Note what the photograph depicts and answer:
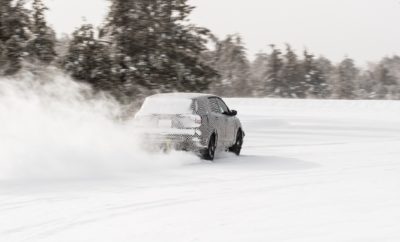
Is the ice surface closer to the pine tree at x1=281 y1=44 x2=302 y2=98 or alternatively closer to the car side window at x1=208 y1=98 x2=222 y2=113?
the car side window at x1=208 y1=98 x2=222 y2=113

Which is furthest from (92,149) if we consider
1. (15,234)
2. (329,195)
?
(15,234)

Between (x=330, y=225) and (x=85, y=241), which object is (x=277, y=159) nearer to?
(x=330, y=225)

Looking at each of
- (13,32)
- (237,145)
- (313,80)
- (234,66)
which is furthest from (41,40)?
(234,66)

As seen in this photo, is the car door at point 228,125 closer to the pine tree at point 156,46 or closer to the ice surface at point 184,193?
the ice surface at point 184,193

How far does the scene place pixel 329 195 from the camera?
1032 centimetres

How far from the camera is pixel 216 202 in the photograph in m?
9.52

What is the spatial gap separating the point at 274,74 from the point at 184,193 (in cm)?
9540

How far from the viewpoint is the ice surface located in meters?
7.45

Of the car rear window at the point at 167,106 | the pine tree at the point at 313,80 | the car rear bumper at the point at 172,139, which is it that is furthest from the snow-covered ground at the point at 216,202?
the pine tree at the point at 313,80

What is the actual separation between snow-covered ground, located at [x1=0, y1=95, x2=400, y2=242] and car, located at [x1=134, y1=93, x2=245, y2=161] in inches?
13.8

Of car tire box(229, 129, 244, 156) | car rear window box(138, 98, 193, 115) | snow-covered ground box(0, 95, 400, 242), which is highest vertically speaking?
car rear window box(138, 98, 193, 115)

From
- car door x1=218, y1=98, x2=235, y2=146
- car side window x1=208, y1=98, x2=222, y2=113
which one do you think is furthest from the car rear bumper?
car door x1=218, y1=98, x2=235, y2=146

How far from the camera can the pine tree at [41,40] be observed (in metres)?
27.5

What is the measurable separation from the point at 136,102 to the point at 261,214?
20.9 metres
